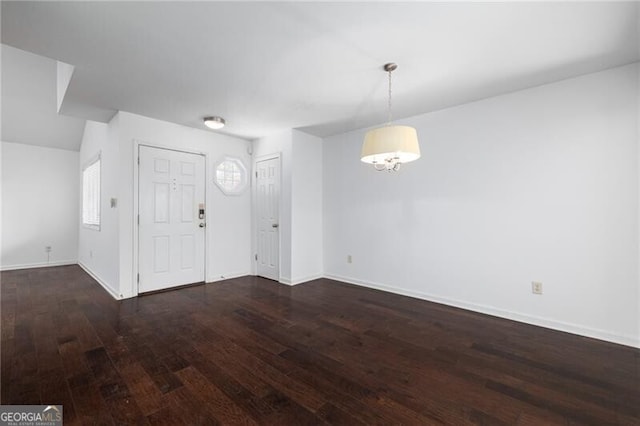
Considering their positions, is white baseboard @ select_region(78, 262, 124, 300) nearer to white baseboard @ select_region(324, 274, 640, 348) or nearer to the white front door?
the white front door

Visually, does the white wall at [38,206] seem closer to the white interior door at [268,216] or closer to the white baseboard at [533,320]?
the white interior door at [268,216]

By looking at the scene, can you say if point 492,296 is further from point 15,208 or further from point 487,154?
point 15,208

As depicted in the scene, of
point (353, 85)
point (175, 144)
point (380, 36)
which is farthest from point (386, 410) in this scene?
point (175, 144)

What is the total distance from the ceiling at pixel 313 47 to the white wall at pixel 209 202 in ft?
1.81

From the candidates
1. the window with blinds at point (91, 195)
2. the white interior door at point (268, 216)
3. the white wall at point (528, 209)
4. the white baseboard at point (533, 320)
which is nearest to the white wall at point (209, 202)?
the white interior door at point (268, 216)

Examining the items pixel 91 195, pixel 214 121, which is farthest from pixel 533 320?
pixel 91 195

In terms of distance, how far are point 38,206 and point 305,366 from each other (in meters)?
6.96

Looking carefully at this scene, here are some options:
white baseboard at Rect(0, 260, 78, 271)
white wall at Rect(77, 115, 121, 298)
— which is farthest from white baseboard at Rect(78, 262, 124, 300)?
white baseboard at Rect(0, 260, 78, 271)

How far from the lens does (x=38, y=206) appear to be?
5.66 m

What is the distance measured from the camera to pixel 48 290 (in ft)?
13.1

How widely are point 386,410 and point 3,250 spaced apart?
757 cm

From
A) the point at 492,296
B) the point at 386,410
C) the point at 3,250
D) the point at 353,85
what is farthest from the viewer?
the point at 3,250

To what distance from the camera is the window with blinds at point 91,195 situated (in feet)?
15.2

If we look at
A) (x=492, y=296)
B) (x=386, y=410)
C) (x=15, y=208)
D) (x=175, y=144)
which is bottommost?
(x=386, y=410)
